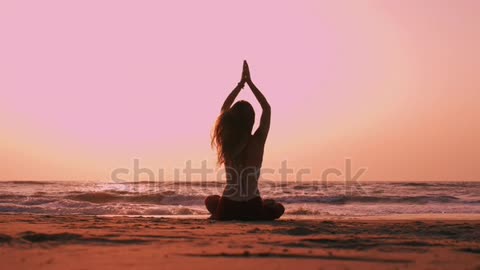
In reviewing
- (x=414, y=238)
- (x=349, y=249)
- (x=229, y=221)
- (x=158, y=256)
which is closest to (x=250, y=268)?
(x=158, y=256)

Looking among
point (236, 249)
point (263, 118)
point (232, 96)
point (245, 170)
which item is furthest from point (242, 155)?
point (236, 249)

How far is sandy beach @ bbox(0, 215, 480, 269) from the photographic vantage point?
3111mm

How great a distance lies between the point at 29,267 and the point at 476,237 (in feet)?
11.2

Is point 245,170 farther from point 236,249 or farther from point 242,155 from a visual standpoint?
point 236,249

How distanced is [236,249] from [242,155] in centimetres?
241

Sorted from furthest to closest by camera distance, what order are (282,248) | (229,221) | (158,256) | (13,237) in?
(229,221)
(13,237)
(282,248)
(158,256)

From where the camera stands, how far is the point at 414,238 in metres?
4.43

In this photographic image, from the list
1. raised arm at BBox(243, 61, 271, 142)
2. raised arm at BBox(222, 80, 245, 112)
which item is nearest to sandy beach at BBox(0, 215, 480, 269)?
raised arm at BBox(243, 61, 271, 142)

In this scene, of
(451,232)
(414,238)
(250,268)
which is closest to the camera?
(250,268)

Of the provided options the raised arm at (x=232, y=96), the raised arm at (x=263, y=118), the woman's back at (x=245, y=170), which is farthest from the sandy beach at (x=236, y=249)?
the raised arm at (x=232, y=96)

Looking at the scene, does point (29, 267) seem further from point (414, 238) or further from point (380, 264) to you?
point (414, 238)

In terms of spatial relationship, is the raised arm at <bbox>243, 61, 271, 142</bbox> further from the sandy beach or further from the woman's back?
the sandy beach

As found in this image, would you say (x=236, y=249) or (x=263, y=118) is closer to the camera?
(x=236, y=249)

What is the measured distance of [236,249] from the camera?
3.62m
